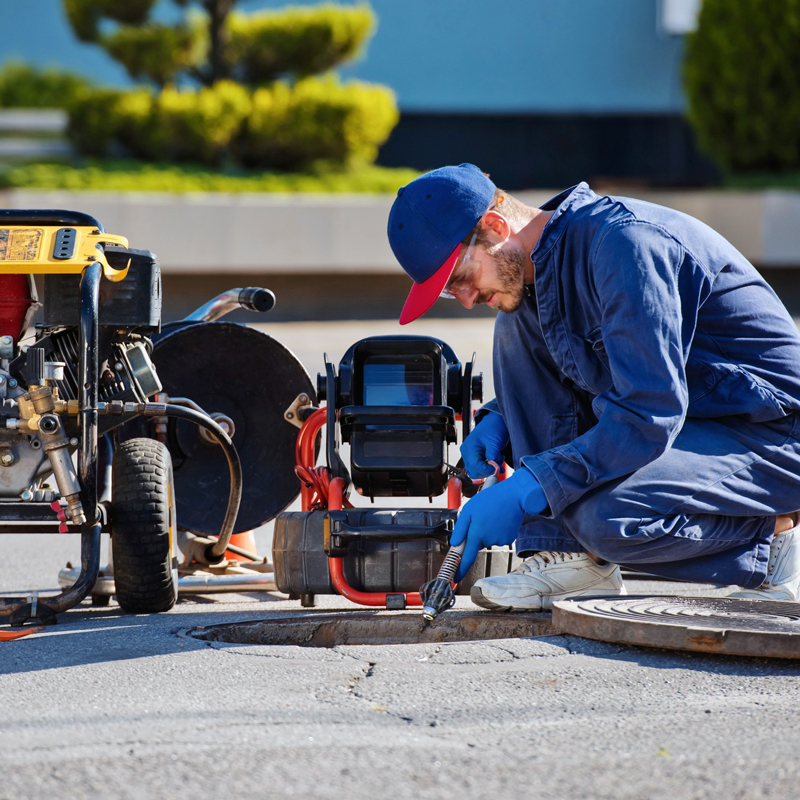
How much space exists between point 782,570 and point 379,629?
117 centimetres

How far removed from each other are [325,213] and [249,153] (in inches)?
83.3

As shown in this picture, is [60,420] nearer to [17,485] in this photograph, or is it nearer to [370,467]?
[17,485]

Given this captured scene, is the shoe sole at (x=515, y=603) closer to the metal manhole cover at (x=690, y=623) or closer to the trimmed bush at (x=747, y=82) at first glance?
the metal manhole cover at (x=690, y=623)

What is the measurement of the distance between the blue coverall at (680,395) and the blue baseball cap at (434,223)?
259 mm

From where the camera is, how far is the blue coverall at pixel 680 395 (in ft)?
10.00

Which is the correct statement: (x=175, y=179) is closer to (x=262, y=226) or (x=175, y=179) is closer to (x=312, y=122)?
(x=262, y=226)

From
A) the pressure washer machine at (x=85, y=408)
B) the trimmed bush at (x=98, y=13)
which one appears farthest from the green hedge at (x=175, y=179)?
the pressure washer machine at (x=85, y=408)

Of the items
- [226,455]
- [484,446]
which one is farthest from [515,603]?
[226,455]

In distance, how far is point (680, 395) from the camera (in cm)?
300

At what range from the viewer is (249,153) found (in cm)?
1482

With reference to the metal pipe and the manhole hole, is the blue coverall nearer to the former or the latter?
the manhole hole

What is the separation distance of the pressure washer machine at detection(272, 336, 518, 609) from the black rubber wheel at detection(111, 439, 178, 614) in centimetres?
34

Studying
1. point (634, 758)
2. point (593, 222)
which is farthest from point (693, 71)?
point (634, 758)

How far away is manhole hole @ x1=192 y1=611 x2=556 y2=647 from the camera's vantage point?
330 centimetres
